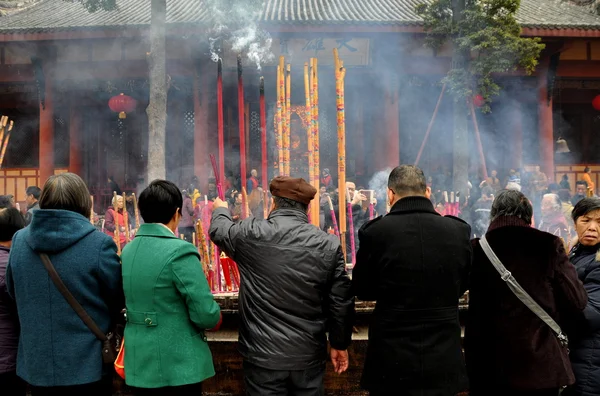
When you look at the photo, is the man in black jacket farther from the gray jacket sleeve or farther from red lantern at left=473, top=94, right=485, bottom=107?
red lantern at left=473, top=94, right=485, bottom=107

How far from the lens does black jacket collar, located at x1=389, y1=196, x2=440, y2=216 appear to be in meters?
1.60

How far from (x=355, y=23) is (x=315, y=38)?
0.91 meters

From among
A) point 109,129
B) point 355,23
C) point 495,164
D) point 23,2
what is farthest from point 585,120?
point 23,2

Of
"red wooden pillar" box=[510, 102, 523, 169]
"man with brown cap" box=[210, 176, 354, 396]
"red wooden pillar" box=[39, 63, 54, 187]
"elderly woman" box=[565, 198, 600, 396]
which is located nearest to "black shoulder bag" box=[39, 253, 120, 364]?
"man with brown cap" box=[210, 176, 354, 396]

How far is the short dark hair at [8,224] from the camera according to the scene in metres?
1.80

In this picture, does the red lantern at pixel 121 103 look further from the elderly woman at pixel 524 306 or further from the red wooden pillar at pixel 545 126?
the elderly woman at pixel 524 306

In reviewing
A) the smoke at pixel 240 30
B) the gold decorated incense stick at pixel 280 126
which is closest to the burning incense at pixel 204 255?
the gold decorated incense stick at pixel 280 126

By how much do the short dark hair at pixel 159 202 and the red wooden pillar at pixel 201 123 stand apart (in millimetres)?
7562

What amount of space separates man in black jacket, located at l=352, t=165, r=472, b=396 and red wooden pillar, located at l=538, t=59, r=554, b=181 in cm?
901

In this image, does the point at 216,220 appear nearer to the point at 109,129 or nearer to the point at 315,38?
the point at 315,38

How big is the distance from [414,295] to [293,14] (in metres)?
8.24

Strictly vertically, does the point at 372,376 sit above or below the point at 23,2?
below

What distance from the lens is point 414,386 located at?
5.05 feet

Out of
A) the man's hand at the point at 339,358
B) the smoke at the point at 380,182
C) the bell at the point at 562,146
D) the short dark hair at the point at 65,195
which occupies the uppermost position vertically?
the bell at the point at 562,146
